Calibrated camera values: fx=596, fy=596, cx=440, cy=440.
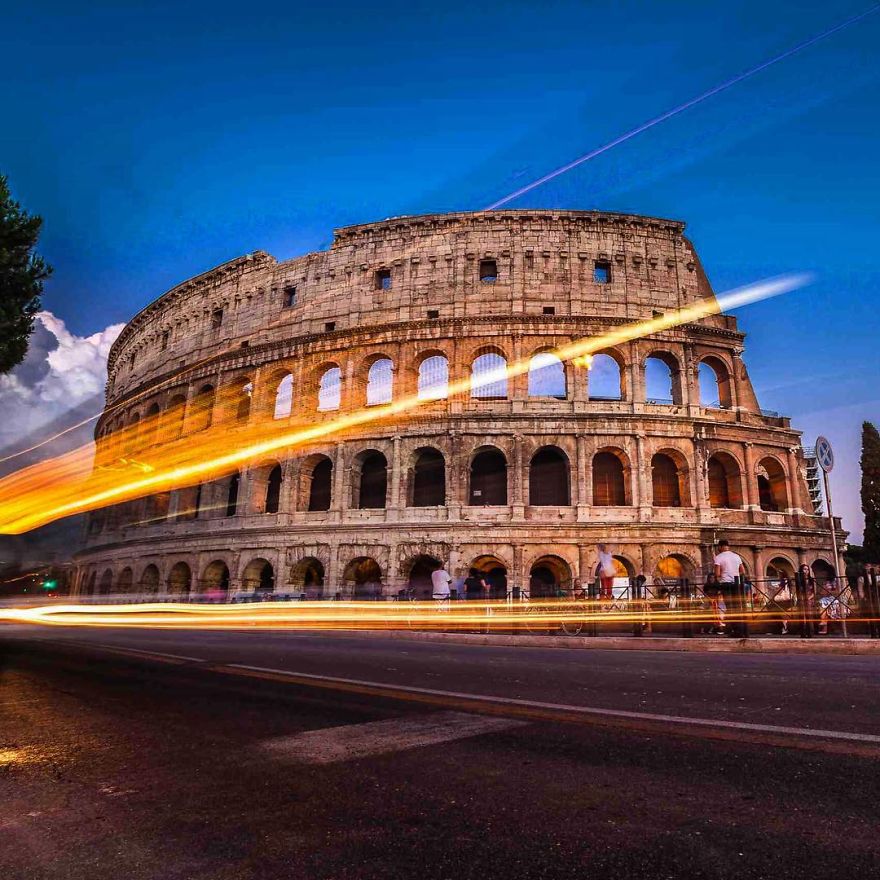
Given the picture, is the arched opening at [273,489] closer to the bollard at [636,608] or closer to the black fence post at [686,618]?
the bollard at [636,608]

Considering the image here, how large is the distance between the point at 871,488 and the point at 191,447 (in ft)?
118

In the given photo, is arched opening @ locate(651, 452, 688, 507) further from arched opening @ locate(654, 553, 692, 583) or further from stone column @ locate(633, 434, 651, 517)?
arched opening @ locate(654, 553, 692, 583)

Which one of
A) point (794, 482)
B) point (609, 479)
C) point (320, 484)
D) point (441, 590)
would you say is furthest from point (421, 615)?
A: point (794, 482)

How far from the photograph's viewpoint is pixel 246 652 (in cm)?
960

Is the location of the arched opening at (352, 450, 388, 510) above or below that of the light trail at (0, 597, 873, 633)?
above

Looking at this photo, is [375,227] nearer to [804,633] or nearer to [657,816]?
[804,633]

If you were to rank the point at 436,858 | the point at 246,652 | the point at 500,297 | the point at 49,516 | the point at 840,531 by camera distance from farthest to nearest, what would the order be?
the point at 49,516 < the point at 500,297 < the point at 840,531 < the point at 246,652 < the point at 436,858

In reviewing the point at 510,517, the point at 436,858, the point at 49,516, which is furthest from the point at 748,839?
the point at 49,516

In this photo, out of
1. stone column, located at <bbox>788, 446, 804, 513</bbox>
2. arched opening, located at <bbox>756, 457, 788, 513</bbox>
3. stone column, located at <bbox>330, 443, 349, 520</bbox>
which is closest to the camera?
stone column, located at <bbox>330, 443, 349, 520</bbox>

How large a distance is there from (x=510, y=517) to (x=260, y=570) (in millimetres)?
11720

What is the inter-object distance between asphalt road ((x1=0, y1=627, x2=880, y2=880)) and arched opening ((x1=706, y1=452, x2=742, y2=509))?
70.9 feet

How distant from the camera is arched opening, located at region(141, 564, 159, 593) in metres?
30.0

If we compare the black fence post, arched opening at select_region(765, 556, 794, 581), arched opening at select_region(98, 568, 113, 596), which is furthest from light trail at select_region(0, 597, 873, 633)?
arched opening at select_region(765, 556, 794, 581)

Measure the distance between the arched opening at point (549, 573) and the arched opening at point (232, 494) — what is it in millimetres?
14540
